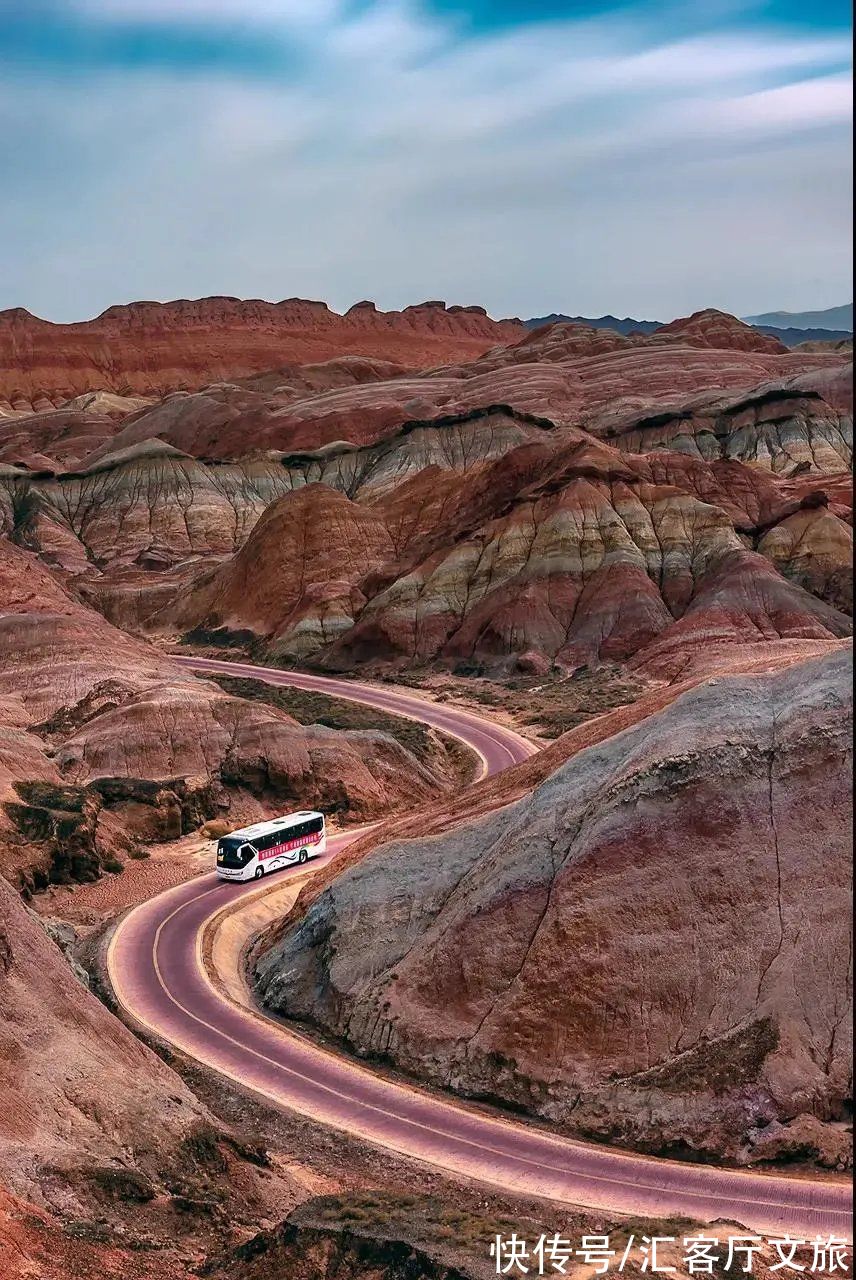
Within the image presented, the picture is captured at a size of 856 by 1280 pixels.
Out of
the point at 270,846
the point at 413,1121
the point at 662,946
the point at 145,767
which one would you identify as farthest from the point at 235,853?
the point at 662,946

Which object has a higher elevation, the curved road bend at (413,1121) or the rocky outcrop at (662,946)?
the rocky outcrop at (662,946)

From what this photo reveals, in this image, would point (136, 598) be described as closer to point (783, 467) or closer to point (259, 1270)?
point (783, 467)

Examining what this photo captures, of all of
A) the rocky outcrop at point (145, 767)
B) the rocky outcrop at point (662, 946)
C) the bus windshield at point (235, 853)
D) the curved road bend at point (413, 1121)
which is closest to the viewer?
the curved road bend at point (413, 1121)

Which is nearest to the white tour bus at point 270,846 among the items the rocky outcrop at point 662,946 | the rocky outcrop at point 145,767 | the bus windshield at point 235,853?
the bus windshield at point 235,853

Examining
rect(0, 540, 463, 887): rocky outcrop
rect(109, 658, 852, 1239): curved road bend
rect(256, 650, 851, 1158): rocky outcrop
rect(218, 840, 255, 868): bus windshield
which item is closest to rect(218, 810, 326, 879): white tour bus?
rect(218, 840, 255, 868): bus windshield

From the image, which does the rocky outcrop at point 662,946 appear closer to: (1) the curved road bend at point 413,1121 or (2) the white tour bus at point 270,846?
(1) the curved road bend at point 413,1121

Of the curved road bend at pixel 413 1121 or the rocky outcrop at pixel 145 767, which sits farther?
the rocky outcrop at pixel 145 767

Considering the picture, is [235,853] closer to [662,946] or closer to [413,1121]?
[413,1121]
